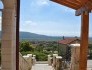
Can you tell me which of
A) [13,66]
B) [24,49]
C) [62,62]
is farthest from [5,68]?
[24,49]

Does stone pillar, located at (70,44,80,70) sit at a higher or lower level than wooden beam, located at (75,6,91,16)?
lower

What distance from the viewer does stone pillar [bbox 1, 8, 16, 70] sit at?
22.5 ft

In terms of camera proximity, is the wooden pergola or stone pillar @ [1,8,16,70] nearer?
stone pillar @ [1,8,16,70]

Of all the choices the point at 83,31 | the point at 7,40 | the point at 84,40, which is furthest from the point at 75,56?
the point at 7,40

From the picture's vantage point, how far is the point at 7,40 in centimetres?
688

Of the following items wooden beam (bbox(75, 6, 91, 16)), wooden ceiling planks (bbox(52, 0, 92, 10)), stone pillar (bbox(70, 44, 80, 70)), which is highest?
wooden ceiling planks (bbox(52, 0, 92, 10))

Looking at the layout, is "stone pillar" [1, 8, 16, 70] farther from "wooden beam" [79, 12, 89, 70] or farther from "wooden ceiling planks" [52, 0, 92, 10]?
"wooden beam" [79, 12, 89, 70]

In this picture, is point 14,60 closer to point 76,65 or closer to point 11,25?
point 11,25

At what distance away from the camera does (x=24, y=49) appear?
926 inches

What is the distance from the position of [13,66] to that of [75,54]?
2.70 metres

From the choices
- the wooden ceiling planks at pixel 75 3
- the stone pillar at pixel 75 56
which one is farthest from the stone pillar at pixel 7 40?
the stone pillar at pixel 75 56

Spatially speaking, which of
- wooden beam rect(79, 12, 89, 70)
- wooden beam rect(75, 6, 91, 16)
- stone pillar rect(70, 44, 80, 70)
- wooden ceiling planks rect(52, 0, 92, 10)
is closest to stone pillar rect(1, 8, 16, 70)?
wooden ceiling planks rect(52, 0, 92, 10)

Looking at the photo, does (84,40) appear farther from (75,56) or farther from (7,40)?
(7,40)

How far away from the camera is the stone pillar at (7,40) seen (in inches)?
270
